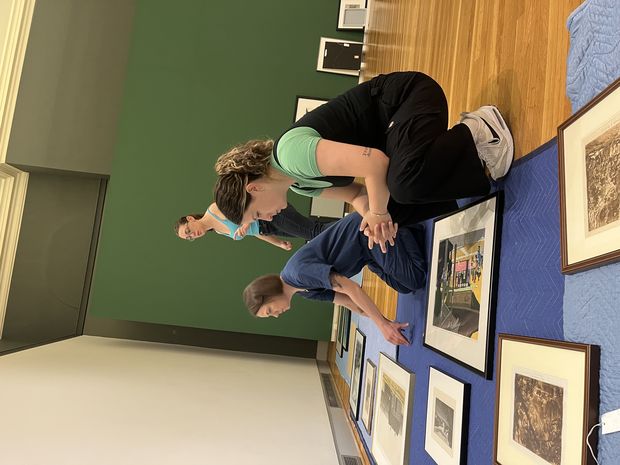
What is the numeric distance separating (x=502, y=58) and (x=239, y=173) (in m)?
0.89

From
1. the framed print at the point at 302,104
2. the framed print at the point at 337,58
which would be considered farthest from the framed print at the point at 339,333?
the framed print at the point at 337,58

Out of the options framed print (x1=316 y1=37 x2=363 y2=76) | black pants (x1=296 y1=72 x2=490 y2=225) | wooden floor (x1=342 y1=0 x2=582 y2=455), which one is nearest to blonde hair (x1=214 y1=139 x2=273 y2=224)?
black pants (x1=296 y1=72 x2=490 y2=225)

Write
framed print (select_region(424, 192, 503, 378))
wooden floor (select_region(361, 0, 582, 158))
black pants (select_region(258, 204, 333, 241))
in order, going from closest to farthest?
wooden floor (select_region(361, 0, 582, 158)), framed print (select_region(424, 192, 503, 378)), black pants (select_region(258, 204, 333, 241))

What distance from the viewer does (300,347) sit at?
5629mm

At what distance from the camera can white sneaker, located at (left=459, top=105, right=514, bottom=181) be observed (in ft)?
4.71

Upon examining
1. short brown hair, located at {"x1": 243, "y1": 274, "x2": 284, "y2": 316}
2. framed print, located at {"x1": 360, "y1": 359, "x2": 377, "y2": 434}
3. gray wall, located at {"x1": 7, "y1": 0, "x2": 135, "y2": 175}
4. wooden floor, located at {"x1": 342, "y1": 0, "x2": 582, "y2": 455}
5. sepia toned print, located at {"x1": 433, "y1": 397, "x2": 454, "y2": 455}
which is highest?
gray wall, located at {"x1": 7, "y1": 0, "x2": 135, "y2": 175}

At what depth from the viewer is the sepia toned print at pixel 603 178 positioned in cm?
89

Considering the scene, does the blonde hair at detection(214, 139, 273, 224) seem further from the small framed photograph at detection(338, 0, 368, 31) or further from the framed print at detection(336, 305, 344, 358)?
the small framed photograph at detection(338, 0, 368, 31)

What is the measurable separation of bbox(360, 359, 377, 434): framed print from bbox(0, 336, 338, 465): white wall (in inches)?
11.3

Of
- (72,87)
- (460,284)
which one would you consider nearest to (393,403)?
(460,284)

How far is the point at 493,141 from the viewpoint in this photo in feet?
4.82

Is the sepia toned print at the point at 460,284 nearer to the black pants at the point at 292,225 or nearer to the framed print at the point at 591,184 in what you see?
the framed print at the point at 591,184

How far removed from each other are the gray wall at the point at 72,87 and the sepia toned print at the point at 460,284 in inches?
183

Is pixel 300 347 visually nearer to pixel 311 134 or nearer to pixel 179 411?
pixel 179 411
